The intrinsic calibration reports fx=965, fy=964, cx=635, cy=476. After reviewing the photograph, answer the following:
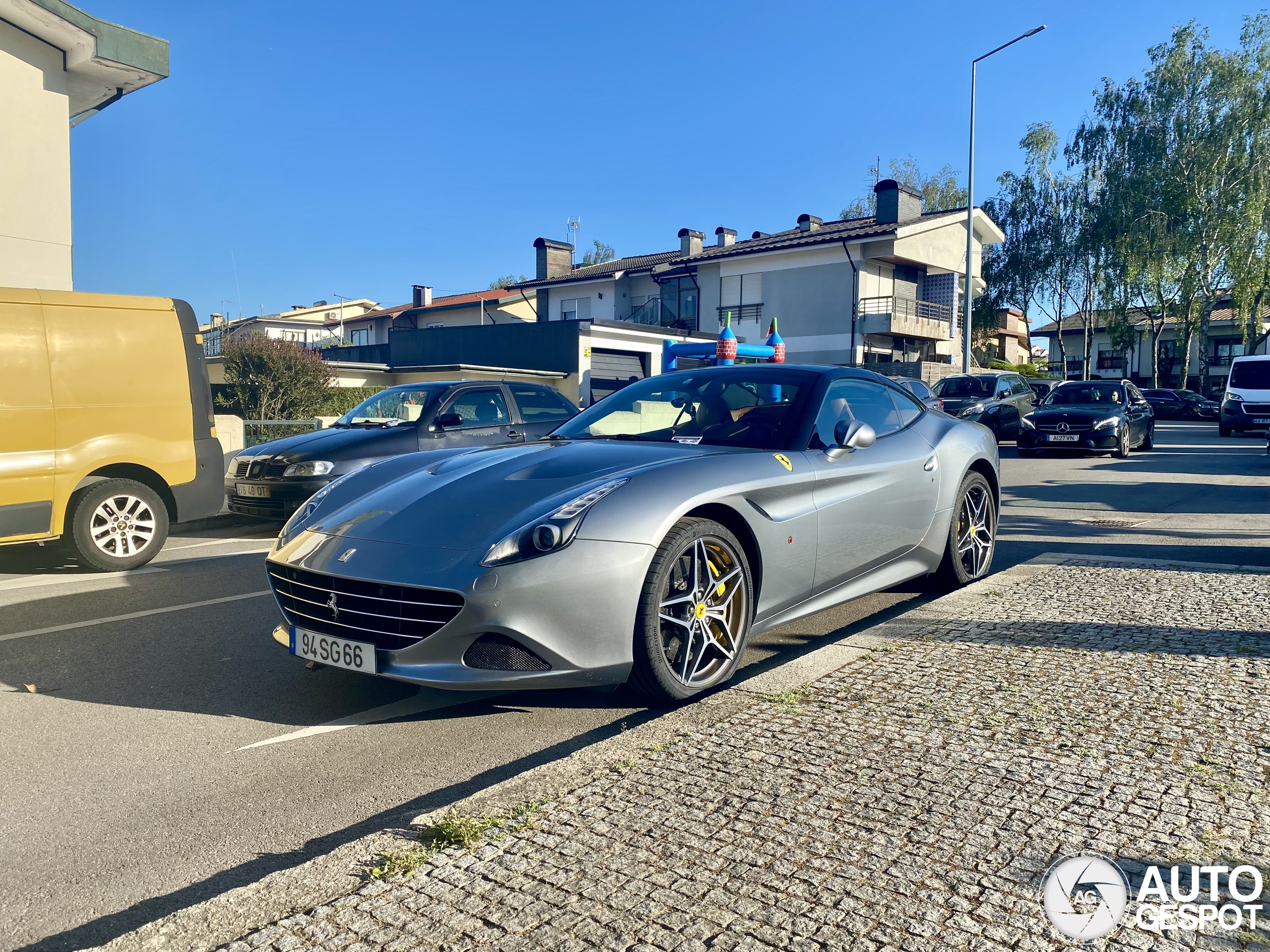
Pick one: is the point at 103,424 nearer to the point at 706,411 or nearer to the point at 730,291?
the point at 706,411

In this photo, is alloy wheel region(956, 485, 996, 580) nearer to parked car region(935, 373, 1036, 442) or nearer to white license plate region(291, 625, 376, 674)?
white license plate region(291, 625, 376, 674)

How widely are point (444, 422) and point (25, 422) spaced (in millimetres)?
3766

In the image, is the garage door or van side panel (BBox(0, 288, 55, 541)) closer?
van side panel (BBox(0, 288, 55, 541))

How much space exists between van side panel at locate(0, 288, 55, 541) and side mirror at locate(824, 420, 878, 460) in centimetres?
585

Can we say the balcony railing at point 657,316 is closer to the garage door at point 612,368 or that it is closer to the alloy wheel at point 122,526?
the garage door at point 612,368

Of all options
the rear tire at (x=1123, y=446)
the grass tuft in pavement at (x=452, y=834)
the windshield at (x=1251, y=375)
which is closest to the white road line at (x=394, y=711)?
the grass tuft in pavement at (x=452, y=834)

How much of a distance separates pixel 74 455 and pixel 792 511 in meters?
5.82

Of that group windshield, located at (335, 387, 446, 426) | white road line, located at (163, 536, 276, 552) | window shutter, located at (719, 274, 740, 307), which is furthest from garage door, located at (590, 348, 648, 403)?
white road line, located at (163, 536, 276, 552)

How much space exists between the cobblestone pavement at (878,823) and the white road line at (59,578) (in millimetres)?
5862

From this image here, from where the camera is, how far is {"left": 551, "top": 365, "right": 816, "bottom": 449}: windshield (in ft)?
16.0

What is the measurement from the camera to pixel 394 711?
13.5ft

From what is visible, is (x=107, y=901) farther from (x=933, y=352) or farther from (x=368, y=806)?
(x=933, y=352)

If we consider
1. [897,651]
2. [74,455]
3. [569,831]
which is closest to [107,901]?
[569,831]

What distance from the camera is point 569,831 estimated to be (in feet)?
8.48
